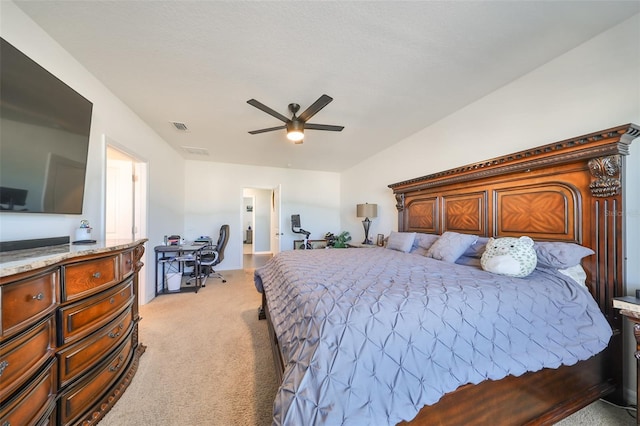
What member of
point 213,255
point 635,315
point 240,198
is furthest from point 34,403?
point 240,198

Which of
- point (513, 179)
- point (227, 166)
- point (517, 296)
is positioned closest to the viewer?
point (517, 296)

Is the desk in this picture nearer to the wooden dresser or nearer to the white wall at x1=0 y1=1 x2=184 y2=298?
the white wall at x1=0 y1=1 x2=184 y2=298

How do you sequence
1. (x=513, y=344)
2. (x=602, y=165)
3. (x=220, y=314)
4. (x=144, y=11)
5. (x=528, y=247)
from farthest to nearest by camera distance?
(x=220, y=314)
(x=528, y=247)
(x=602, y=165)
(x=144, y=11)
(x=513, y=344)

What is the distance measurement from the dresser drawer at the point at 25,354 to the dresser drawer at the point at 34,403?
0.14 feet

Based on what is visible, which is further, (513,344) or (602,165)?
(602,165)

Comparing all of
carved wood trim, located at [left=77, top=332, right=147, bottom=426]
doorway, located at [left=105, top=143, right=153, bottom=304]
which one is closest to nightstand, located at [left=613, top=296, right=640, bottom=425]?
carved wood trim, located at [left=77, top=332, right=147, bottom=426]

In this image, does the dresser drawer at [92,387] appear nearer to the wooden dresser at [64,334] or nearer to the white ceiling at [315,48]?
the wooden dresser at [64,334]

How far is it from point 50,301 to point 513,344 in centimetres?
239

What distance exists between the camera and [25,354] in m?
0.96

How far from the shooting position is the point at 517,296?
140 cm

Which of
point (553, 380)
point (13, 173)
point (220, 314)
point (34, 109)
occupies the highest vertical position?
point (34, 109)

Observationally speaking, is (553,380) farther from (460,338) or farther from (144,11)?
(144,11)

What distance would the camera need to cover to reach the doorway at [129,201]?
3.36 meters

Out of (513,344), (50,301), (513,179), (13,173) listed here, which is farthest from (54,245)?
(513,179)
